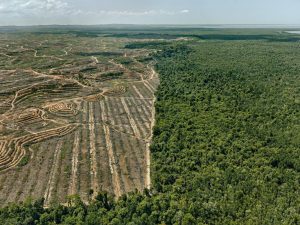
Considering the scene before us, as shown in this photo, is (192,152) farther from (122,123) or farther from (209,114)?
(122,123)

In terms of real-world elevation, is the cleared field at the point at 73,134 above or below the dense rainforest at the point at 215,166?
below

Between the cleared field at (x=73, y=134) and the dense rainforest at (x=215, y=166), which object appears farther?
the cleared field at (x=73, y=134)

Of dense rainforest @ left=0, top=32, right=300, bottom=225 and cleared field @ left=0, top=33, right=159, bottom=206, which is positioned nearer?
dense rainforest @ left=0, top=32, right=300, bottom=225

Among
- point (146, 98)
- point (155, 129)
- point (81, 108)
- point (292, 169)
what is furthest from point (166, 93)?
point (292, 169)

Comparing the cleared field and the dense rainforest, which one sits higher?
the dense rainforest
